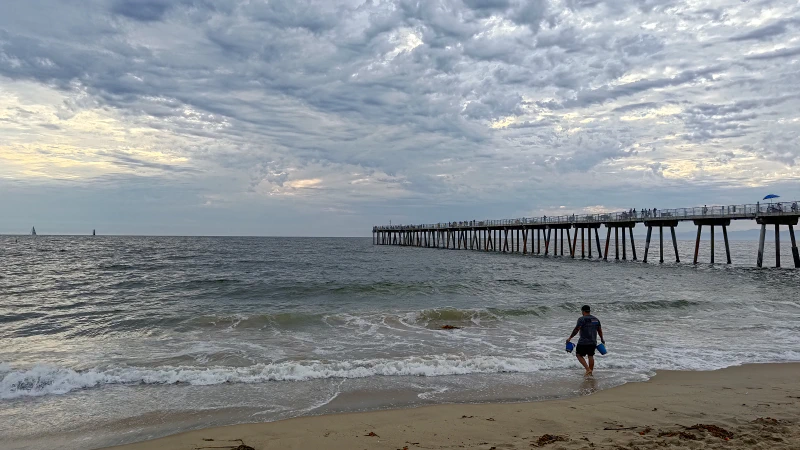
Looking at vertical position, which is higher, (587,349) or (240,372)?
(587,349)

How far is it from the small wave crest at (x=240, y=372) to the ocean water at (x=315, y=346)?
0.12 ft

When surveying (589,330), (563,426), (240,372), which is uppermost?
(589,330)

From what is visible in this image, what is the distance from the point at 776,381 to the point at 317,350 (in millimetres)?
9502

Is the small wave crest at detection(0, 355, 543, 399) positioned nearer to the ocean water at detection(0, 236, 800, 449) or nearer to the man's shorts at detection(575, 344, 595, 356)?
the ocean water at detection(0, 236, 800, 449)

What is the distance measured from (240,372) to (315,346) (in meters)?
2.86

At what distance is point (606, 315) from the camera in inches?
677

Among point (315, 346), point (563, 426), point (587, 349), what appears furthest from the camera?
point (315, 346)

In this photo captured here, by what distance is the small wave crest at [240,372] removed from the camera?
28.5 feet

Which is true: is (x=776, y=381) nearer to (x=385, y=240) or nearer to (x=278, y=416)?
(x=278, y=416)

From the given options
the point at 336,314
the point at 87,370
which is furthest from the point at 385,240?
the point at 87,370

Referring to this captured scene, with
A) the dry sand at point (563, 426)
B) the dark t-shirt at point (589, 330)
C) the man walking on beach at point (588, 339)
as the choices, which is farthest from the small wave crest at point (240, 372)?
the dry sand at point (563, 426)

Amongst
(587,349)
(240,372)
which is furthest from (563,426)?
(240,372)

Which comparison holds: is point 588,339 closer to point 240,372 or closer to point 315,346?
point 315,346

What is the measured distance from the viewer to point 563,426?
6.37m
